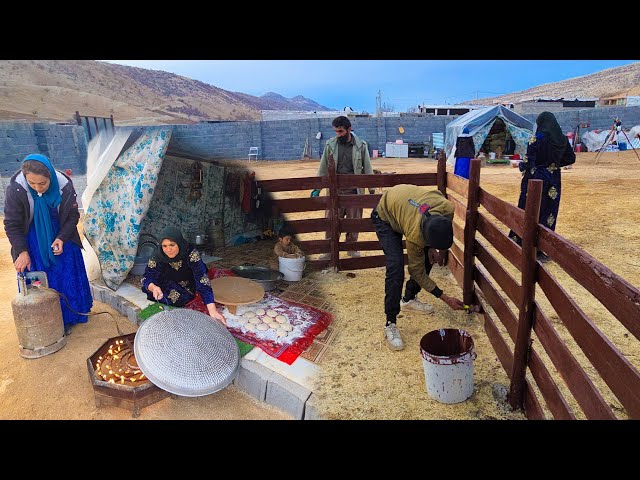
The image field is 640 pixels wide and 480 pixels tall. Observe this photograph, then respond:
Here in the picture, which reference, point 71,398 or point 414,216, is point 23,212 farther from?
point 414,216

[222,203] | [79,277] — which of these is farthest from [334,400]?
[222,203]

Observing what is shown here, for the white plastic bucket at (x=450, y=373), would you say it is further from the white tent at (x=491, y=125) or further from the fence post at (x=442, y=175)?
the white tent at (x=491, y=125)

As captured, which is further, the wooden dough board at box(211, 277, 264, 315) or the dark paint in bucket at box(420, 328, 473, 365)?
the wooden dough board at box(211, 277, 264, 315)

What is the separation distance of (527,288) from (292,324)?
1.94 metres

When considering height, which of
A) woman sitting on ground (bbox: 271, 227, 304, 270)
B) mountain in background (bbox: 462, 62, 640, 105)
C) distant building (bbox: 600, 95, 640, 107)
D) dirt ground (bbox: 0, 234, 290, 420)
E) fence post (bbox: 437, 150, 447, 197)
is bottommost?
dirt ground (bbox: 0, 234, 290, 420)

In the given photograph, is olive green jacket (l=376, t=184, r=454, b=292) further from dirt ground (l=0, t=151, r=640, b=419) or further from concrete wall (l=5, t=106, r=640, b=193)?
concrete wall (l=5, t=106, r=640, b=193)

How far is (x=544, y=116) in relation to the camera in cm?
465

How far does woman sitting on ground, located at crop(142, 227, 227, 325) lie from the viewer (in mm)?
3332

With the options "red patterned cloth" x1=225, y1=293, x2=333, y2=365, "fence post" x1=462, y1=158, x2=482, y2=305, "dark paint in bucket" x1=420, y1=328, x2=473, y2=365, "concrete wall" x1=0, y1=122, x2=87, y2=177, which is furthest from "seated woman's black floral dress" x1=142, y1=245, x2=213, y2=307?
"concrete wall" x1=0, y1=122, x2=87, y2=177

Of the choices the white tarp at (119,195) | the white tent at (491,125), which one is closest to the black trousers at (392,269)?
the white tarp at (119,195)

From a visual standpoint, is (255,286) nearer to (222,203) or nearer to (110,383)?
(110,383)

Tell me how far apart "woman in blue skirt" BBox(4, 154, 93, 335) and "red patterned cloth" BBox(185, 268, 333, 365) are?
43.1 inches

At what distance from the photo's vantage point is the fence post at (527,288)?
2.20 m

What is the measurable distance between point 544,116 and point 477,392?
11.5 feet
